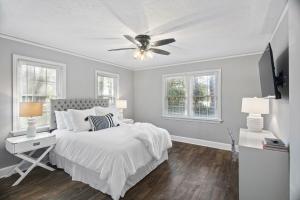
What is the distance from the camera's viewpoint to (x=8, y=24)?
2.33 m

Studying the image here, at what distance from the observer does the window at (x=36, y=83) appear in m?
2.89

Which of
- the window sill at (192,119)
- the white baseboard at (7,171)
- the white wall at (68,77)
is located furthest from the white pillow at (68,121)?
the window sill at (192,119)

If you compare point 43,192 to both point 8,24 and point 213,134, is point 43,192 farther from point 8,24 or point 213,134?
point 213,134

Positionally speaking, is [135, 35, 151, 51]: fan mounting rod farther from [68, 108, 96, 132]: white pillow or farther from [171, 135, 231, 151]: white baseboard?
[171, 135, 231, 151]: white baseboard

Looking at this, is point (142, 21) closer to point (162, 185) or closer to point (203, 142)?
point (162, 185)

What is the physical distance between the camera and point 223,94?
411 centimetres

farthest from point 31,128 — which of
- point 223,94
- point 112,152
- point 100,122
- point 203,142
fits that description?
point 223,94

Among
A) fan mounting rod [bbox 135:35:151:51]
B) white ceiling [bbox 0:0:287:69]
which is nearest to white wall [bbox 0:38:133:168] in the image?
white ceiling [bbox 0:0:287:69]

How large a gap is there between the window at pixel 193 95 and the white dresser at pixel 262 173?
2423 mm

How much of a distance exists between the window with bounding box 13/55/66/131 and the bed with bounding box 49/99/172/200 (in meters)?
0.75

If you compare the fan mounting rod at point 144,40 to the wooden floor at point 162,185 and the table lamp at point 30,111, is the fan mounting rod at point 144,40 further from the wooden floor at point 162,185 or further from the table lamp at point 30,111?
the wooden floor at point 162,185

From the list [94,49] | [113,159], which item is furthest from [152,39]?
[113,159]

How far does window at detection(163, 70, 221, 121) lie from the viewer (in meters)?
4.27

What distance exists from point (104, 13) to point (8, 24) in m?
1.62
